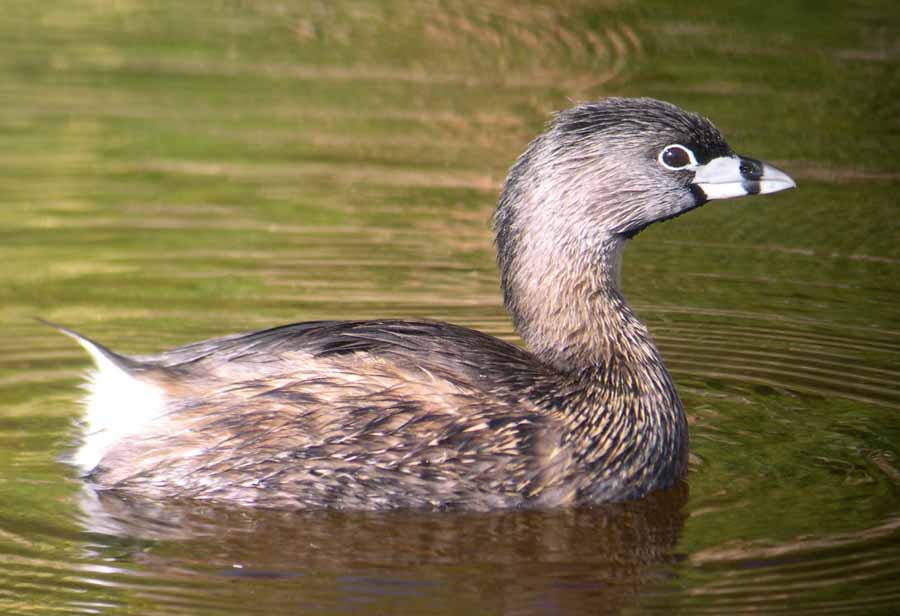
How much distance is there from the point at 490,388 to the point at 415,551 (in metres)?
0.80

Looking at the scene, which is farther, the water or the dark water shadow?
the water

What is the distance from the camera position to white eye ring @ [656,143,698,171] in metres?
7.39

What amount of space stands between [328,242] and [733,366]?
287 centimetres

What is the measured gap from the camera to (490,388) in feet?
22.5

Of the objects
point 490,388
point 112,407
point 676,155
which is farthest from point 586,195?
point 112,407

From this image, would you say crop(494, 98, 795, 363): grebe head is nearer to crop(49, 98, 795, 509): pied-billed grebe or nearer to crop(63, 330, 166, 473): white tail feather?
crop(49, 98, 795, 509): pied-billed grebe

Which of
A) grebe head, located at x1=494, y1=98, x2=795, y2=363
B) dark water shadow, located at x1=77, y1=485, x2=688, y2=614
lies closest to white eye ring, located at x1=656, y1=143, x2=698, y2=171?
grebe head, located at x1=494, y1=98, x2=795, y2=363

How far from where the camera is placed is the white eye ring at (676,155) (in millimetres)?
7395

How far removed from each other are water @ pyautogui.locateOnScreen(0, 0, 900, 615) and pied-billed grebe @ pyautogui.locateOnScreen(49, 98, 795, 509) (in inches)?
5.6

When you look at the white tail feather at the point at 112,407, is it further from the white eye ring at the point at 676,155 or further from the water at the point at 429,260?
the white eye ring at the point at 676,155

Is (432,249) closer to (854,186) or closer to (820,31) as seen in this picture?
(854,186)

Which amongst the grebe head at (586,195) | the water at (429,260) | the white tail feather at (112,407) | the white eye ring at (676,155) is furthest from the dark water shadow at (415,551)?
the white eye ring at (676,155)

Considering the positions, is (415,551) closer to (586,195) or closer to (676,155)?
(586,195)

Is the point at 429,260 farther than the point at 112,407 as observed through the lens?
Yes
